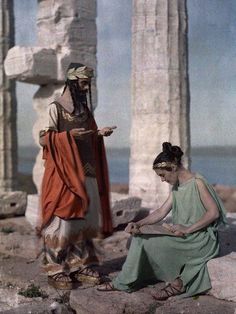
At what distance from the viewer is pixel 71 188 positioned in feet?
14.6

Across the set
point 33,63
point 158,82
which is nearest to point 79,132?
point 33,63

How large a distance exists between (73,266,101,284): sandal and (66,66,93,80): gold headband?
178 centimetres

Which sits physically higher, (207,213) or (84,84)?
(84,84)

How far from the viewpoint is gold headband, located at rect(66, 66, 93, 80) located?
448 centimetres

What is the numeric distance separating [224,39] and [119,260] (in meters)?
10.5

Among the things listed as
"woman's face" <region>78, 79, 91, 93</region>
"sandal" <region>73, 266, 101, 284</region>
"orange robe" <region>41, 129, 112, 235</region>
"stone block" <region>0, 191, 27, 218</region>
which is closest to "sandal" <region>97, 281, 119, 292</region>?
"sandal" <region>73, 266, 101, 284</region>

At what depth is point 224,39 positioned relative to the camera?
14547 mm

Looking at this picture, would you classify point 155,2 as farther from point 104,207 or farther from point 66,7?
point 104,207

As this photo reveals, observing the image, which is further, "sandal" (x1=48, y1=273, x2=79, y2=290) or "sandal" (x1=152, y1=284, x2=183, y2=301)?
"sandal" (x1=48, y1=273, x2=79, y2=290)

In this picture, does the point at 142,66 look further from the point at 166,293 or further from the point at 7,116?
the point at 166,293

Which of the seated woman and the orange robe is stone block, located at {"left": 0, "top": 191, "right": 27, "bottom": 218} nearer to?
the orange robe

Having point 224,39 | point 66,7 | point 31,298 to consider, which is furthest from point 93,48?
point 224,39

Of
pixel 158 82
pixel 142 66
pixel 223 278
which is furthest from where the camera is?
pixel 142 66

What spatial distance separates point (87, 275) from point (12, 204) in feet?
15.1
